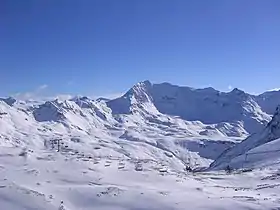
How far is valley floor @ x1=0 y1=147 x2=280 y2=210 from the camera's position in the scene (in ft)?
112

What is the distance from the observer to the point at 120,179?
149ft

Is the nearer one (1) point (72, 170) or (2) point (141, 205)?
(2) point (141, 205)

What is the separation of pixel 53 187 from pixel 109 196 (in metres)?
5.73

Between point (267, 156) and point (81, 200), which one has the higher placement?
point (267, 156)

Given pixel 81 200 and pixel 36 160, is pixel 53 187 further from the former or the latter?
pixel 36 160

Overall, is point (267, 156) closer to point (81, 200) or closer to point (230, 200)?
point (230, 200)

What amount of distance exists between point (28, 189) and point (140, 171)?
Result: 1641 centimetres

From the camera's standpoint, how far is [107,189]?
3841 centimetres

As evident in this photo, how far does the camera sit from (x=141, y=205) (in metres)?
34.4

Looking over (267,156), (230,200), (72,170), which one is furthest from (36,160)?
(267,156)

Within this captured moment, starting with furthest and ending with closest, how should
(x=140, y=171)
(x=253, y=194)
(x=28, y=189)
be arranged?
(x=140, y=171) → (x=253, y=194) → (x=28, y=189)

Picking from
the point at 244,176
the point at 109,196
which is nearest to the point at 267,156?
the point at 244,176

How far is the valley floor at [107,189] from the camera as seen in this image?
34281 millimetres

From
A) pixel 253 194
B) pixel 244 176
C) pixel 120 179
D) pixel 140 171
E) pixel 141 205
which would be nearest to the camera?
pixel 141 205
